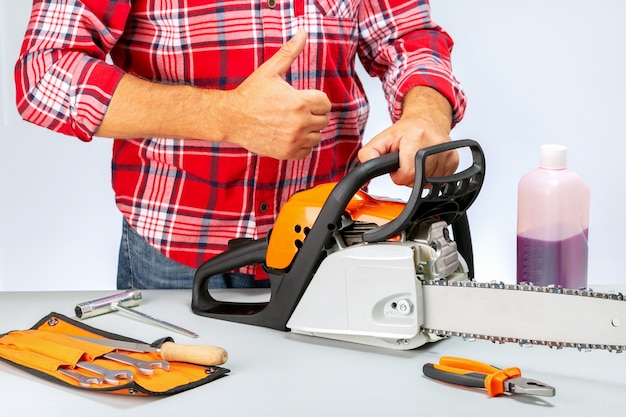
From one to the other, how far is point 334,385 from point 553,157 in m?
0.56

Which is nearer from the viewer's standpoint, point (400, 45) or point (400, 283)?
point (400, 283)

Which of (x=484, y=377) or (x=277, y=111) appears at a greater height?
(x=277, y=111)

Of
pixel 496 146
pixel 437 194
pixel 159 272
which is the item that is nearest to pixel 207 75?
pixel 159 272

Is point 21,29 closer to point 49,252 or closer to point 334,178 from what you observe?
point 49,252

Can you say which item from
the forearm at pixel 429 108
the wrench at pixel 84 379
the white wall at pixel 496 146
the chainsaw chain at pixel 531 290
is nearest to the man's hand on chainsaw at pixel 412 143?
the forearm at pixel 429 108

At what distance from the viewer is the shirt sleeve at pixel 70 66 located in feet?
5.14

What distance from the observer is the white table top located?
1105mm

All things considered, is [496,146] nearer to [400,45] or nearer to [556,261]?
[400,45]

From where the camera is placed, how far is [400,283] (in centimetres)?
127

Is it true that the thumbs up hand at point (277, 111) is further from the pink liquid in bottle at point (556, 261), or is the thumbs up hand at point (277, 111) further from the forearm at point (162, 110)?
the pink liquid in bottle at point (556, 261)

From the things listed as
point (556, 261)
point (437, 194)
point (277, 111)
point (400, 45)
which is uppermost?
point (400, 45)

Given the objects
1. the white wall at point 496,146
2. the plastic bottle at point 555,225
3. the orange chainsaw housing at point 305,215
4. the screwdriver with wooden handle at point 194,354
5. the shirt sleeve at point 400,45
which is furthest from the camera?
the white wall at point 496,146

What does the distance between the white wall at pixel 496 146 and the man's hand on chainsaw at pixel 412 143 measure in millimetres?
1603

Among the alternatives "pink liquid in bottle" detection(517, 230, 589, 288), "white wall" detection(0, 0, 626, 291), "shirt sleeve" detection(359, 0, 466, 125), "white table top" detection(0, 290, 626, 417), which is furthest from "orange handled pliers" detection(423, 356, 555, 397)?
"white wall" detection(0, 0, 626, 291)
